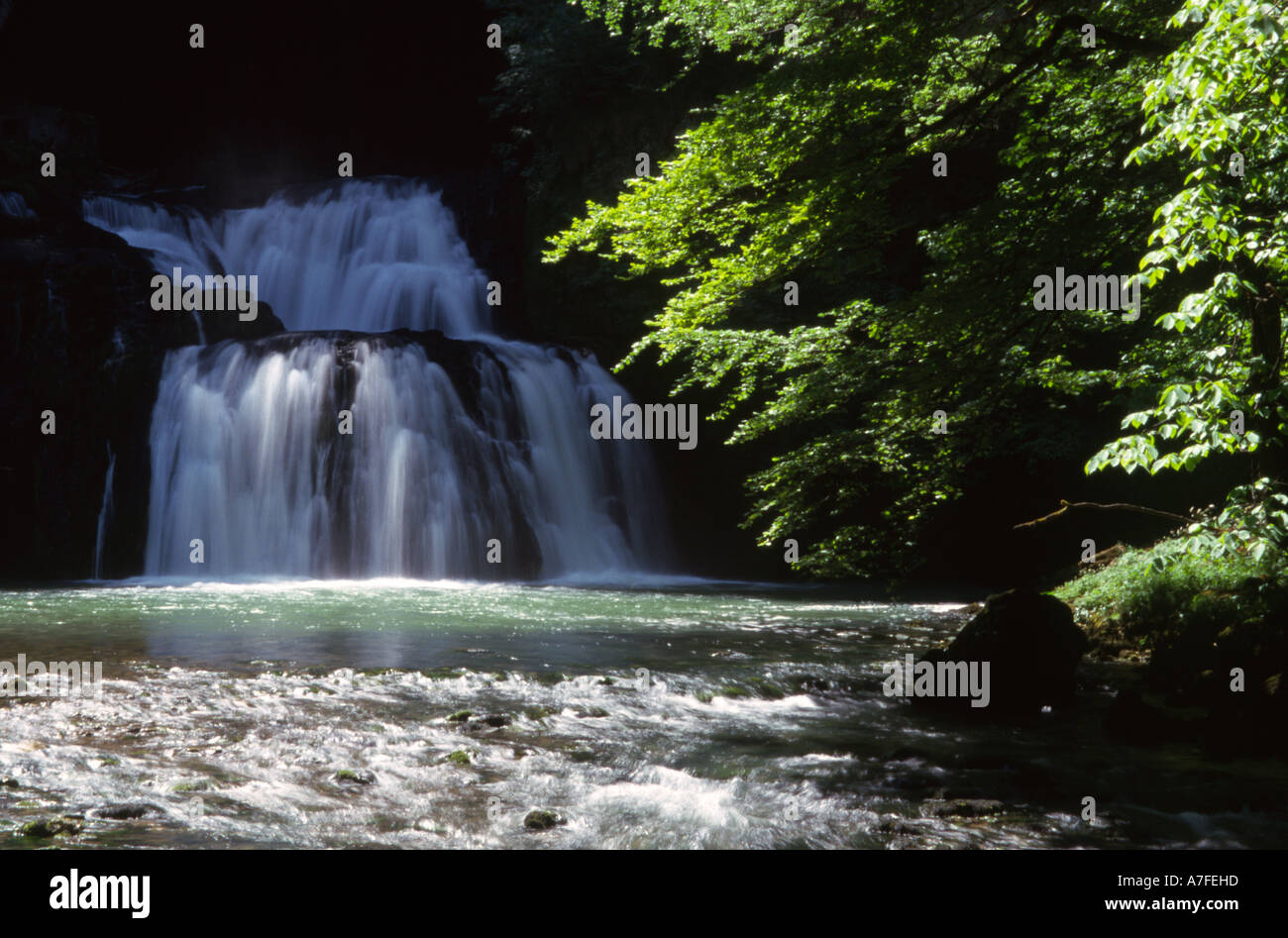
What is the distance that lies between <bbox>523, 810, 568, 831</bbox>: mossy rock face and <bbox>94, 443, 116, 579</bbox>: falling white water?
19632 mm

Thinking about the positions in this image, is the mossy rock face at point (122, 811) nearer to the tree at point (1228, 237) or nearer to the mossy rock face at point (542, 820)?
the mossy rock face at point (542, 820)

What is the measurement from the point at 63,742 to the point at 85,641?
516 centimetres

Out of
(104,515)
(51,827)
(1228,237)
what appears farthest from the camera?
(104,515)

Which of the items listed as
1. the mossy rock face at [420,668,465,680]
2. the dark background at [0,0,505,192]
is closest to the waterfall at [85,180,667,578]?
the mossy rock face at [420,668,465,680]

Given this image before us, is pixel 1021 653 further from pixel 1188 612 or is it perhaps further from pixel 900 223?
pixel 900 223

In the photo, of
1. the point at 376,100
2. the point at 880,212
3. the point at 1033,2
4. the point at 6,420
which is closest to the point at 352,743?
→ the point at 880,212

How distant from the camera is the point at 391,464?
71.9ft

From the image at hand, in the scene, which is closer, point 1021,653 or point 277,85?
point 1021,653

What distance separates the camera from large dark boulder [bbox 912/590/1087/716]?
26.2 ft

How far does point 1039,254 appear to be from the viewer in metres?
7.67

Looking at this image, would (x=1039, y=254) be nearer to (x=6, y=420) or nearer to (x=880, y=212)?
(x=880, y=212)

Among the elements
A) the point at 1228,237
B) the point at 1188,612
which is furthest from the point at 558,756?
the point at 1188,612

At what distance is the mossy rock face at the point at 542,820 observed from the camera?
4750mm

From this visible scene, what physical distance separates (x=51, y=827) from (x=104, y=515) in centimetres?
1905
